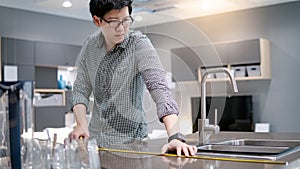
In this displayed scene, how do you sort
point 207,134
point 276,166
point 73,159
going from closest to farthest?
point 73,159
point 276,166
point 207,134

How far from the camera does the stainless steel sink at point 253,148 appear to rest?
1.39 m

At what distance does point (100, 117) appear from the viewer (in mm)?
1853

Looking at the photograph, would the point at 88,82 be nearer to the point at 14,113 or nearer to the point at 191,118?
the point at 191,118

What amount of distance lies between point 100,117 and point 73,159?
0.80m

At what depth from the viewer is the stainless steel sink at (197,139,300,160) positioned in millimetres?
1391

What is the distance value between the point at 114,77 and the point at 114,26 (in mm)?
239

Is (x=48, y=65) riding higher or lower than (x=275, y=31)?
lower

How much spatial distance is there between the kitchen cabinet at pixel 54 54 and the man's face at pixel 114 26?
3856mm

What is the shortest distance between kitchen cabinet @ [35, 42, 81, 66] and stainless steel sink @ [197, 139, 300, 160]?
13.2ft

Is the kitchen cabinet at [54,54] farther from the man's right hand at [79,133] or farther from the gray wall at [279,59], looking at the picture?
the man's right hand at [79,133]

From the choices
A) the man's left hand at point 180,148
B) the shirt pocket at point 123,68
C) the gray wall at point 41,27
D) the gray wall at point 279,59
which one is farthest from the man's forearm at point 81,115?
the gray wall at point 279,59

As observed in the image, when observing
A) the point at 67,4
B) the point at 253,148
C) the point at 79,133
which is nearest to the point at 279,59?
the point at 67,4

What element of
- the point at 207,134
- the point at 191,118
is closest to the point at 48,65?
the point at 191,118

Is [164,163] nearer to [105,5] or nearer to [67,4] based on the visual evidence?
[105,5]
